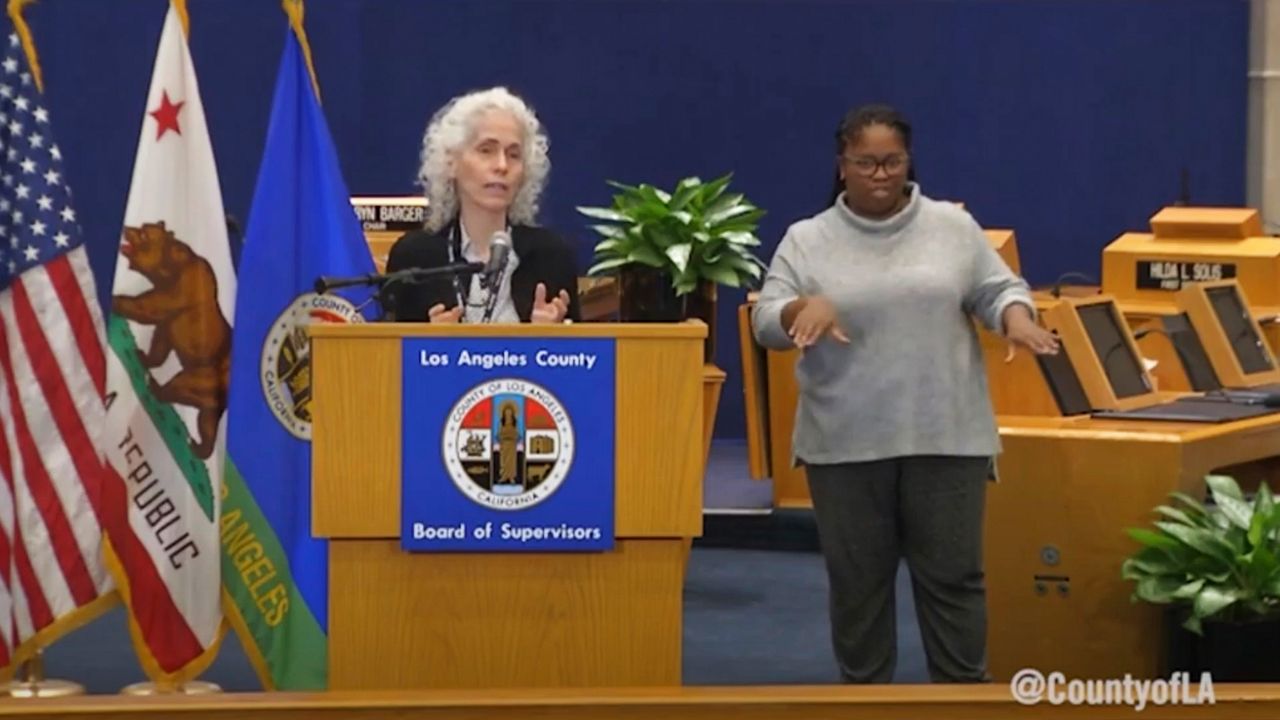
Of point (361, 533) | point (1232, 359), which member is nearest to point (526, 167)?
point (361, 533)

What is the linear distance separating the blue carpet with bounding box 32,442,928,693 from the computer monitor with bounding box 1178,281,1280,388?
1.26 metres

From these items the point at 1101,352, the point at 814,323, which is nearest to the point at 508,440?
the point at 814,323

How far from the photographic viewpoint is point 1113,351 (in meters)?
6.73

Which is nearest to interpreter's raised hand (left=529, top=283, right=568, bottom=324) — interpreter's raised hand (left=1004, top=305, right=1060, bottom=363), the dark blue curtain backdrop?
interpreter's raised hand (left=1004, top=305, right=1060, bottom=363)

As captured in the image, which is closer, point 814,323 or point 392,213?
point 814,323

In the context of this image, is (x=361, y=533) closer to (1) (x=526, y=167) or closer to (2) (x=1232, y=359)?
(1) (x=526, y=167)

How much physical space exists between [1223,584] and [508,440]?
84.1 inches

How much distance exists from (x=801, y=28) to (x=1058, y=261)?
1.63 metres

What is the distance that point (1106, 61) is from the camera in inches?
448

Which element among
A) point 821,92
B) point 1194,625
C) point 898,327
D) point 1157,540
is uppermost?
point 821,92

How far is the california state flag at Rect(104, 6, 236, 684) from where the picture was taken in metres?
5.97

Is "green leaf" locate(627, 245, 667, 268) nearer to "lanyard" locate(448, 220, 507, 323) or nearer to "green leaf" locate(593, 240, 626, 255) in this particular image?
"green leaf" locate(593, 240, 626, 255)

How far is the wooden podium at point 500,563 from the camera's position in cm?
448

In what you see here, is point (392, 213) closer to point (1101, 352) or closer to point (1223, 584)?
point (1101, 352)
